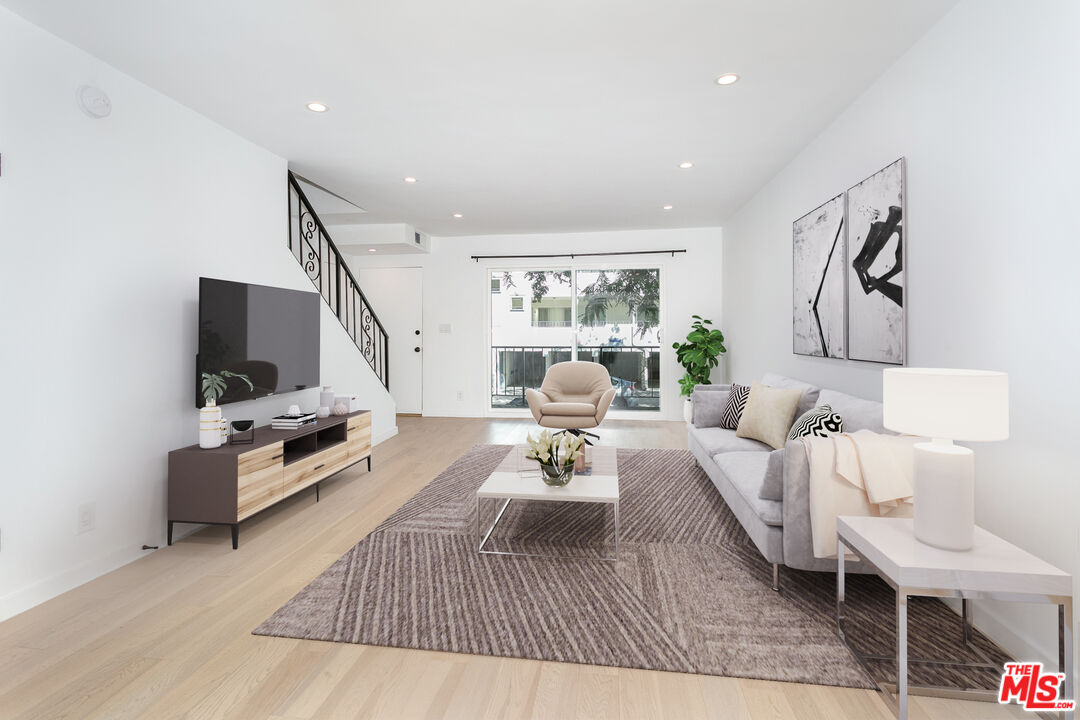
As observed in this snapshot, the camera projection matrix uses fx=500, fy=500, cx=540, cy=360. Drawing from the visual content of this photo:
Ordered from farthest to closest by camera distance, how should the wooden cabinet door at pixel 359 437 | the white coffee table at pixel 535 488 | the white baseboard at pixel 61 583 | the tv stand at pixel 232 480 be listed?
the wooden cabinet door at pixel 359 437
the tv stand at pixel 232 480
the white coffee table at pixel 535 488
the white baseboard at pixel 61 583

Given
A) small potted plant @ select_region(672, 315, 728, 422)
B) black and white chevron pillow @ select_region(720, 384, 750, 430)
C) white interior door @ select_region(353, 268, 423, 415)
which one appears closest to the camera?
black and white chevron pillow @ select_region(720, 384, 750, 430)

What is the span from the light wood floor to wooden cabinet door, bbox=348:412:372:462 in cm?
159

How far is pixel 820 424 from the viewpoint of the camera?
2.59 m

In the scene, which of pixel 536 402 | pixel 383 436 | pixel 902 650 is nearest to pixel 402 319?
pixel 383 436

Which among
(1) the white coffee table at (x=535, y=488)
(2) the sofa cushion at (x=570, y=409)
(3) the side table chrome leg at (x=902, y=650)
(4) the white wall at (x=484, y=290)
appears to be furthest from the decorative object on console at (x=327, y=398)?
(3) the side table chrome leg at (x=902, y=650)

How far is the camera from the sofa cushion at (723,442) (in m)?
3.37

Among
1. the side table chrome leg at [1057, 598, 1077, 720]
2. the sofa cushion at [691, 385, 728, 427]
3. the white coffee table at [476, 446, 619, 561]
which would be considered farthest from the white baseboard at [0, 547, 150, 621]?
the sofa cushion at [691, 385, 728, 427]

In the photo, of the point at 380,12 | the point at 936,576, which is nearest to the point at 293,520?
the point at 380,12

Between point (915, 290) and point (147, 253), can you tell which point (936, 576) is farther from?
point (147, 253)

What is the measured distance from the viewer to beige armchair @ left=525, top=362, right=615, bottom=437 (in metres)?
5.19

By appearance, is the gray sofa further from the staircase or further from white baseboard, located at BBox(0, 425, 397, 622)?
the staircase

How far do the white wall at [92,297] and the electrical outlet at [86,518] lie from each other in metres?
0.03

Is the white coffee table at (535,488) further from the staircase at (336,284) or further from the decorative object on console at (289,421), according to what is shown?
the staircase at (336,284)

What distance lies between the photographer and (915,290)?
7.87ft
